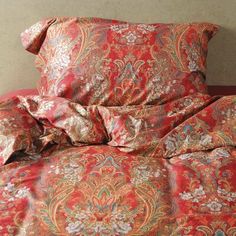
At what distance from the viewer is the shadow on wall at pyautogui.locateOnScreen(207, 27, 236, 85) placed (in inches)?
79.4

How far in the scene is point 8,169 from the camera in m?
1.30

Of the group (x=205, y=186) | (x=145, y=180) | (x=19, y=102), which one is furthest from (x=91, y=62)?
(x=205, y=186)

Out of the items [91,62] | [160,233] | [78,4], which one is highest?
[78,4]

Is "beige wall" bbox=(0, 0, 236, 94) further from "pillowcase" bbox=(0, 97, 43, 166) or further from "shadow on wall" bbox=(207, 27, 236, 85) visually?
"pillowcase" bbox=(0, 97, 43, 166)

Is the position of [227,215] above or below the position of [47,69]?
below

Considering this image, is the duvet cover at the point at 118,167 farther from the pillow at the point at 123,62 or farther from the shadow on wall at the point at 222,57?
the shadow on wall at the point at 222,57

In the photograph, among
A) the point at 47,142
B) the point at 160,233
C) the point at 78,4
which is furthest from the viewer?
the point at 78,4

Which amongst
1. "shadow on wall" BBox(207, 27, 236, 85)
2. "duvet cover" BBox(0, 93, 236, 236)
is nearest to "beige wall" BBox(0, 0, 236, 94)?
"shadow on wall" BBox(207, 27, 236, 85)

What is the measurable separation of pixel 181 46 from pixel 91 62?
388 mm

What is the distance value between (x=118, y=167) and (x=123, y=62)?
522 millimetres

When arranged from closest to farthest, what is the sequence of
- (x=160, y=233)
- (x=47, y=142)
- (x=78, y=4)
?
(x=160, y=233) < (x=47, y=142) < (x=78, y=4)

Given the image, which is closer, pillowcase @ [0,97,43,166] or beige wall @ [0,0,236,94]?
pillowcase @ [0,97,43,166]

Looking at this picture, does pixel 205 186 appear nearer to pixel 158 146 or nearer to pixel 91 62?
pixel 158 146

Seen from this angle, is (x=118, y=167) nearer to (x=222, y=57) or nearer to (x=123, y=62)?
(x=123, y=62)
